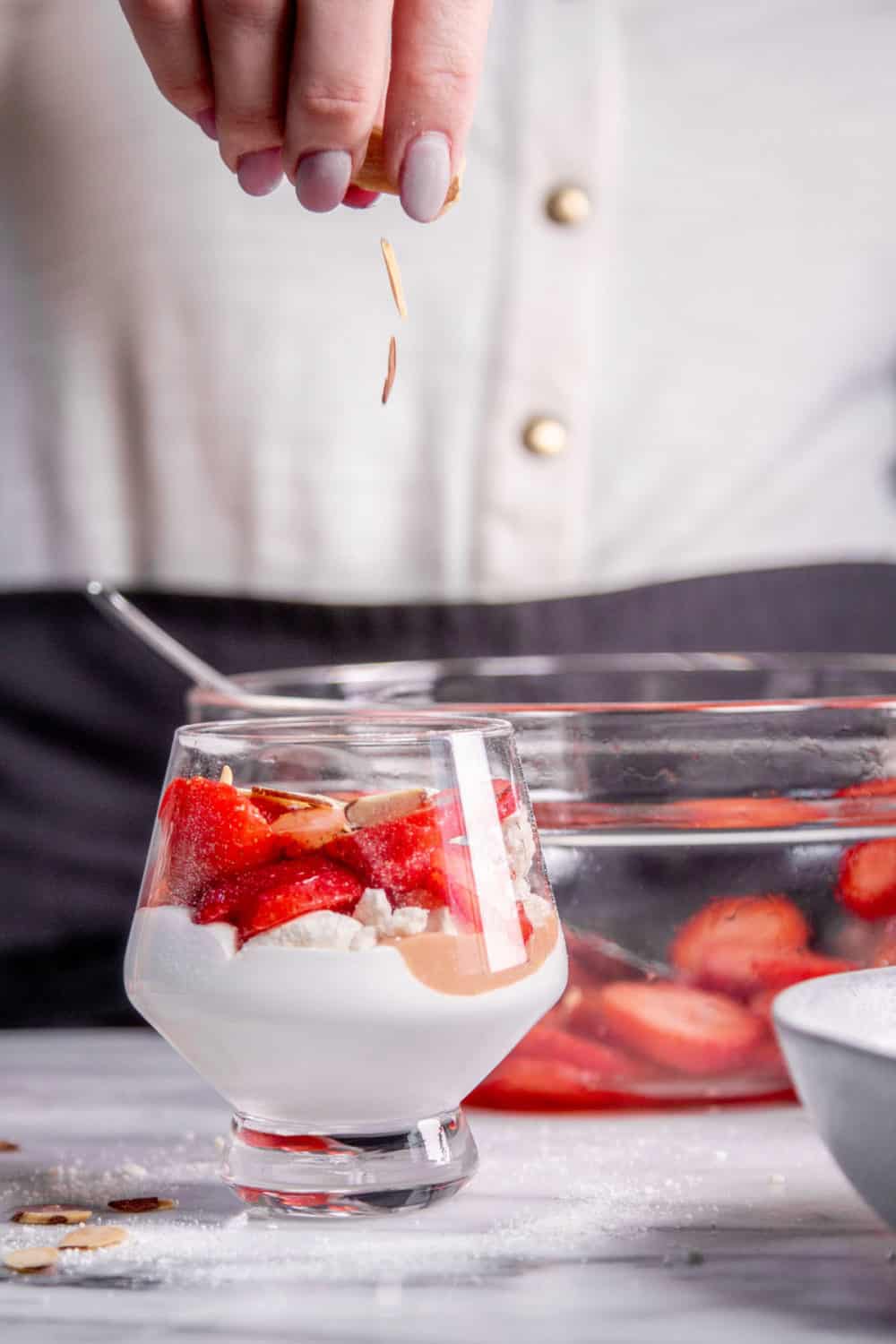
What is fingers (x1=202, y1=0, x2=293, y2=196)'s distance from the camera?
2.19 feet

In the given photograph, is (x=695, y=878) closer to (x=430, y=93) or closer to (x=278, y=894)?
(x=278, y=894)

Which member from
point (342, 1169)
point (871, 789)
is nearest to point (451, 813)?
point (342, 1169)

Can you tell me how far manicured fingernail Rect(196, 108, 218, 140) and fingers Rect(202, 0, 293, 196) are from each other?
0.02 m

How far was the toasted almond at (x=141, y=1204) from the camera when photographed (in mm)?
587

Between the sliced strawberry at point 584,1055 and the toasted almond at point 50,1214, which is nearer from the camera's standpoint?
the toasted almond at point 50,1214

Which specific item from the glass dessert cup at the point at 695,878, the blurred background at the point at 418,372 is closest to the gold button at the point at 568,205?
the blurred background at the point at 418,372

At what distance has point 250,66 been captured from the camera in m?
0.67

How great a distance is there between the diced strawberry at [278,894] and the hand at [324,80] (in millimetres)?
273

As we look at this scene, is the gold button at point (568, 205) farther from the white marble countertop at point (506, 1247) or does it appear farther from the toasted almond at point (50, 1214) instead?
the toasted almond at point (50, 1214)

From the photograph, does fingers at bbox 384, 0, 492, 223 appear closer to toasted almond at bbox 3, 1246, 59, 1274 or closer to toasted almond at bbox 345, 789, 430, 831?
toasted almond at bbox 345, 789, 430, 831

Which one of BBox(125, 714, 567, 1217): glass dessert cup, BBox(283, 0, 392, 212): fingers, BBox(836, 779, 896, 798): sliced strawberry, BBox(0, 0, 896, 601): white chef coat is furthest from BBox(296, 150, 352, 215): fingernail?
BBox(0, 0, 896, 601): white chef coat

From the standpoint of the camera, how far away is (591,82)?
1.11 metres

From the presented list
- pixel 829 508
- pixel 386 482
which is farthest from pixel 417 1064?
pixel 829 508

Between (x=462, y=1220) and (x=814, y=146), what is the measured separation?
0.86 m
